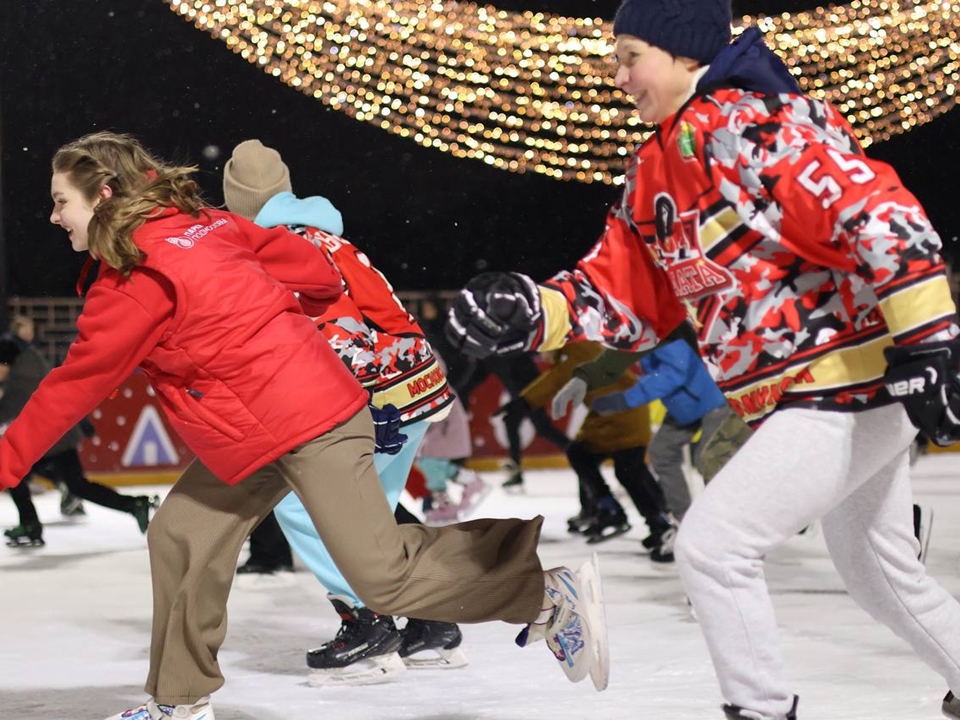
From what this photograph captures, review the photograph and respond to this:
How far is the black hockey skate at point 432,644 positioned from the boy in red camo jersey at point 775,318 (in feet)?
4.40

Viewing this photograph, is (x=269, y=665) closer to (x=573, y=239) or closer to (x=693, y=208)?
(x=693, y=208)

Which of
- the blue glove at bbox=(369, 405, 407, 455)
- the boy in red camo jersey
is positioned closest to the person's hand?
the blue glove at bbox=(369, 405, 407, 455)

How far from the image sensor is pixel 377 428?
3352 millimetres

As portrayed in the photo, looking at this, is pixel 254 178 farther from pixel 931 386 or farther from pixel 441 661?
pixel 931 386

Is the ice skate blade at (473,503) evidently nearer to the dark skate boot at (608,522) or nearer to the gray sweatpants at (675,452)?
the dark skate boot at (608,522)

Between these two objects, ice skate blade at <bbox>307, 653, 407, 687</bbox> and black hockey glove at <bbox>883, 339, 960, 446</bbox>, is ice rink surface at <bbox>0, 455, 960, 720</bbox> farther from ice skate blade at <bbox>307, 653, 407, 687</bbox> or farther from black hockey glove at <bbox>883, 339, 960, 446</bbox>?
black hockey glove at <bbox>883, 339, 960, 446</bbox>

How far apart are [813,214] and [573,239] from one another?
44.8 ft

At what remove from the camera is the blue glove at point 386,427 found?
3.35 meters

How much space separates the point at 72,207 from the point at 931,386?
1.60 metres

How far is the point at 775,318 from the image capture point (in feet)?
7.73

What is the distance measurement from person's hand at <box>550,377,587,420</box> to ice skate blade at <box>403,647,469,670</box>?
1.93 metres

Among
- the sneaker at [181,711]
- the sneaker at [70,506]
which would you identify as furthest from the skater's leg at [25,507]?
the sneaker at [181,711]

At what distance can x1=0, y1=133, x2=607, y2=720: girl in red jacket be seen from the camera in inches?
103

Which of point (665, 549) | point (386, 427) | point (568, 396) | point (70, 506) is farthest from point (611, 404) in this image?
point (70, 506)
